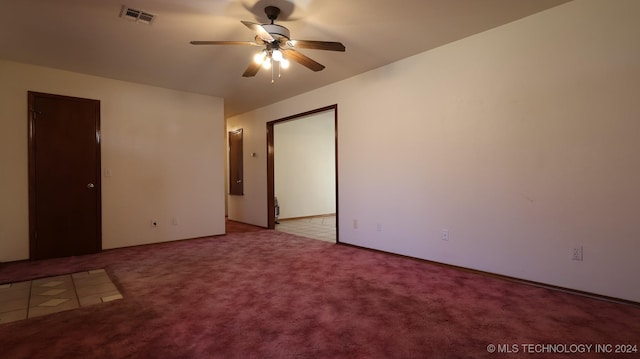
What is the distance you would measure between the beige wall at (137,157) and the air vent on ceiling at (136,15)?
2215 millimetres

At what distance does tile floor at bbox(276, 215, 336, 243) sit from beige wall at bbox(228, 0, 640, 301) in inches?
51.2

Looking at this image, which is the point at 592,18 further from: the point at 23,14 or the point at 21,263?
the point at 21,263

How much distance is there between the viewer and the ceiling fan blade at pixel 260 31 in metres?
2.38

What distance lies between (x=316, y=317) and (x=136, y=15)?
305cm

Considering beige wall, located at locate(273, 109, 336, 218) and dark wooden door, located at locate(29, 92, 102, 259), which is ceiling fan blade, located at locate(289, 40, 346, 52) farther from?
beige wall, located at locate(273, 109, 336, 218)

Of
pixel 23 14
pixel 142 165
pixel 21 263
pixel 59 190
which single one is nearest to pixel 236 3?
pixel 23 14

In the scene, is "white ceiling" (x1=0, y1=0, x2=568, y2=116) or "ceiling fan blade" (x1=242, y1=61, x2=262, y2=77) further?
"ceiling fan blade" (x1=242, y1=61, x2=262, y2=77)

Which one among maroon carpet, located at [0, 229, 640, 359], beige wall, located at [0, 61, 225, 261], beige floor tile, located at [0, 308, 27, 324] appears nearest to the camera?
maroon carpet, located at [0, 229, 640, 359]

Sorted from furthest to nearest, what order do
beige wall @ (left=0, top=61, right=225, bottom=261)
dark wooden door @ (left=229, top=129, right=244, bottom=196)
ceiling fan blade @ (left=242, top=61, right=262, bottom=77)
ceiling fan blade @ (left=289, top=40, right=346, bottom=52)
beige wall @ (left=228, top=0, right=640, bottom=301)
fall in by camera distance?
dark wooden door @ (left=229, top=129, right=244, bottom=196), beige wall @ (left=0, top=61, right=225, bottom=261), ceiling fan blade @ (left=242, top=61, right=262, bottom=77), ceiling fan blade @ (left=289, top=40, right=346, bottom=52), beige wall @ (left=228, top=0, right=640, bottom=301)

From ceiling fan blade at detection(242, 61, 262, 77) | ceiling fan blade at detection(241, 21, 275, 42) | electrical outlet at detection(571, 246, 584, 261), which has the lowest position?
electrical outlet at detection(571, 246, 584, 261)

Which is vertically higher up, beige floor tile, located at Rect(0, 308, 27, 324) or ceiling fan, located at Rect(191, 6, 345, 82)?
ceiling fan, located at Rect(191, 6, 345, 82)

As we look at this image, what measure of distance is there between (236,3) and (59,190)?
3638mm

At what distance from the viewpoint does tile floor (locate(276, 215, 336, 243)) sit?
556cm

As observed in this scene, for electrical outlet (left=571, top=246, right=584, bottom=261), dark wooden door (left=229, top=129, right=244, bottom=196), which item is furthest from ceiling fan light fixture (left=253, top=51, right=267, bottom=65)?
dark wooden door (left=229, top=129, right=244, bottom=196)
